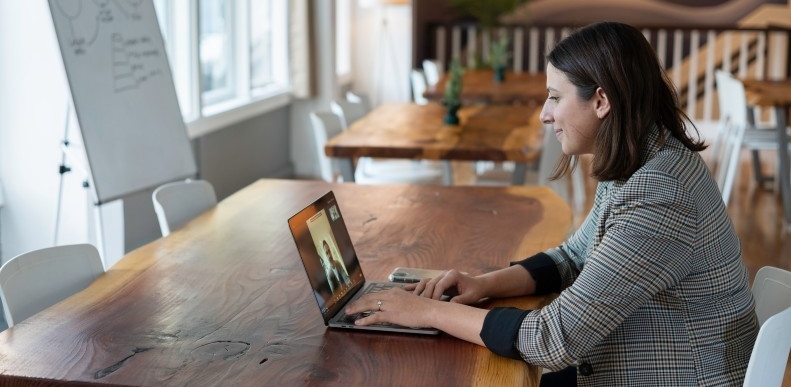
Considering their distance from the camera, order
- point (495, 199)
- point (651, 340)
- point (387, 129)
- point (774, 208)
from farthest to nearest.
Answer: point (774, 208) → point (387, 129) → point (495, 199) → point (651, 340)

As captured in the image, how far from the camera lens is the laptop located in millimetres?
1885

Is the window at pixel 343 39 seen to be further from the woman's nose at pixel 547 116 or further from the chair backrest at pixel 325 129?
the woman's nose at pixel 547 116

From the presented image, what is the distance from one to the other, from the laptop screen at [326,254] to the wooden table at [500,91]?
4117 mm

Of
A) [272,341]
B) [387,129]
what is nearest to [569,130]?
[272,341]

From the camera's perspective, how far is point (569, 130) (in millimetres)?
1894

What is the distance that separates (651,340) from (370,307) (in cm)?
53

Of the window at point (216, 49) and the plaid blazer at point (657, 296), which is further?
the window at point (216, 49)

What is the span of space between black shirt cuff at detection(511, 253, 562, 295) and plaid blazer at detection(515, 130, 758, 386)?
33cm

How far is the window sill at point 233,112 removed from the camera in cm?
568

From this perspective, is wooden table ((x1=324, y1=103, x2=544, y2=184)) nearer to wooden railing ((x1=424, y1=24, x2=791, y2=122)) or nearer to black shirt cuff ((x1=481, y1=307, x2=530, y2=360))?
black shirt cuff ((x1=481, y1=307, x2=530, y2=360))

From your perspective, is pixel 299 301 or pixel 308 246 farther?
pixel 299 301

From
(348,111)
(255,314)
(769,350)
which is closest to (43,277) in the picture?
(255,314)

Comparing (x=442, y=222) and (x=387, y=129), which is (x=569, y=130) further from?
(x=387, y=129)

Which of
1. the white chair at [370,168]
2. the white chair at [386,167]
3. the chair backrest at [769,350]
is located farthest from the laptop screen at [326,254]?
the white chair at [386,167]
